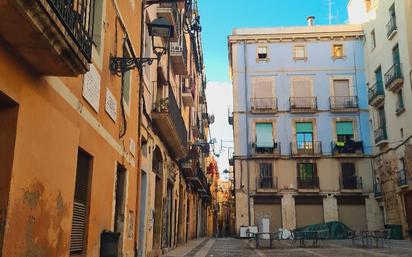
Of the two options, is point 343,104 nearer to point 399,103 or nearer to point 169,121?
point 399,103

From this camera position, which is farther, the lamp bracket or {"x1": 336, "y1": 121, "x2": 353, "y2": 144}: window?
{"x1": 336, "y1": 121, "x2": 353, "y2": 144}: window

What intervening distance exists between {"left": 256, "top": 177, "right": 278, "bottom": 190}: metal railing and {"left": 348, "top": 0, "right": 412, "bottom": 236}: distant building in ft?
23.7

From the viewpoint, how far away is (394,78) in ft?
89.8

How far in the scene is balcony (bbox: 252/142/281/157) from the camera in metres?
33.9

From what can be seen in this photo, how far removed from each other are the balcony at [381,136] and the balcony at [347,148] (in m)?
2.08

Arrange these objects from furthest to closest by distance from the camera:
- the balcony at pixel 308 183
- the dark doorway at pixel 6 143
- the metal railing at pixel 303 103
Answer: the metal railing at pixel 303 103, the balcony at pixel 308 183, the dark doorway at pixel 6 143

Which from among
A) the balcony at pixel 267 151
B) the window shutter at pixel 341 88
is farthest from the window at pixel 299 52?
the balcony at pixel 267 151

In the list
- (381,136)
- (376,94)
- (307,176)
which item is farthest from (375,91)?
(307,176)

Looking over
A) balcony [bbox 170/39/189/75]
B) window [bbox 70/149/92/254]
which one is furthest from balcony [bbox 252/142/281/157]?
window [bbox 70/149/92/254]

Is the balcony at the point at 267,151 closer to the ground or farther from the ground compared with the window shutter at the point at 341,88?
closer to the ground

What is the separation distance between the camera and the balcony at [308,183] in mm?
33000

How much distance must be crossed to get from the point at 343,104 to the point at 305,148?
183 inches

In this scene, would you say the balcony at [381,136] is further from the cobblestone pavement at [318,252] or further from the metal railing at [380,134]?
the cobblestone pavement at [318,252]

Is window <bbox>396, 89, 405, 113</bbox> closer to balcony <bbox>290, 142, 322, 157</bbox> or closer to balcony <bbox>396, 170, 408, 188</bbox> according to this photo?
balcony <bbox>396, 170, 408, 188</bbox>
